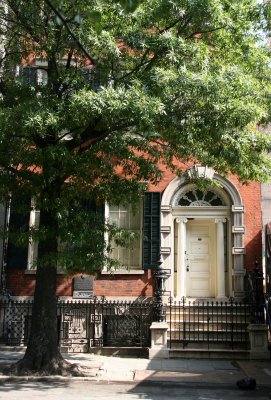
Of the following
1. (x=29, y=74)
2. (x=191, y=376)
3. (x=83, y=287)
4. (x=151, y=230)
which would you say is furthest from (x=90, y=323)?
(x=29, y=74)

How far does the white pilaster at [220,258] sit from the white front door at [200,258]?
0.91ft

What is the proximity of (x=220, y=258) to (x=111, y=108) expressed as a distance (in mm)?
7006

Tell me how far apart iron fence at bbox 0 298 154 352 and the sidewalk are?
1.86 ft

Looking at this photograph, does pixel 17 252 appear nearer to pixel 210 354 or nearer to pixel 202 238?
pixel 202 238

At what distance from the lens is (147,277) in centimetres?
1320

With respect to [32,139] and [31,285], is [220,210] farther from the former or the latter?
[32,139]

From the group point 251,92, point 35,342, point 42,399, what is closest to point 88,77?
point 251,92

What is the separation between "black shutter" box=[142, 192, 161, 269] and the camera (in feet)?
43.3

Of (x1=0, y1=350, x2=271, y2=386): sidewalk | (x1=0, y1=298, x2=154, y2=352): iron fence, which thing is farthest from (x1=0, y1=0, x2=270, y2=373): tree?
(x1=0, y1=298, x2=154, y2=352): iron fence

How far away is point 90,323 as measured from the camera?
40.9 ft

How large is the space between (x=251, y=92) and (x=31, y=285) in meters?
7.85

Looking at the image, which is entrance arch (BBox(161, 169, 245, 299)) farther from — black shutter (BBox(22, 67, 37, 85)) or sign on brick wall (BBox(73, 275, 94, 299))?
black shutter (BBox(22, 67, 37, 85))

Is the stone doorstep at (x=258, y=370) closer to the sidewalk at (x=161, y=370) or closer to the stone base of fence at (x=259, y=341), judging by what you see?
the sidewalk at (x=161, y=370)

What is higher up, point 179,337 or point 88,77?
point 88,77
